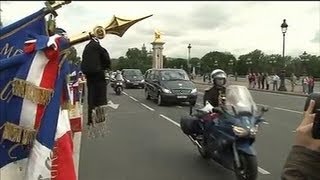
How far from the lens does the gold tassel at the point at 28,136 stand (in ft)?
12.3

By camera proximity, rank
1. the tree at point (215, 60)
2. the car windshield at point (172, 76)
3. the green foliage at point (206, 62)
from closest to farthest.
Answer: the car windshield at point (172, 76)
the green foliage at point (206, 62)
the tree at point (215, 60)

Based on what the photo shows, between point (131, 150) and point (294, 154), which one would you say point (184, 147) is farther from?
point (294, 154)

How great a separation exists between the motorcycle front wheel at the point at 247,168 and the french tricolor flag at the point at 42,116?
12.1 feet

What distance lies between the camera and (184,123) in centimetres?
952

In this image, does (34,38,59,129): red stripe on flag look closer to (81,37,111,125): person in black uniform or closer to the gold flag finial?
the gold flag finial

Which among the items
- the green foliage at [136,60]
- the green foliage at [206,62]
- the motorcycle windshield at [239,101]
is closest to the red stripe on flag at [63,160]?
the motorcycle windshield at [239,101]

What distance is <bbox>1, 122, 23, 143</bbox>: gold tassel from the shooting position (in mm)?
3742

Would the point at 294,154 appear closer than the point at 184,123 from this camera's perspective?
Yes

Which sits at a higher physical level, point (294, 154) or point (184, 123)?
point (294, 154)

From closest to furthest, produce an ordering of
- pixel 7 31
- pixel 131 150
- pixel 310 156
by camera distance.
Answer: pixel 310 156 < pixel 7 31 < pixel 131 150

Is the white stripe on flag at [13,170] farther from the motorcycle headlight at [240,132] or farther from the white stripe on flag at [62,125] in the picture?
the motorcycle headlight at [240,132]

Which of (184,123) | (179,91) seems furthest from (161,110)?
(184,123)

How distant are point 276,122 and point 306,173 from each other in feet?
44.1

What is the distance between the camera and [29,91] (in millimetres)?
3697
